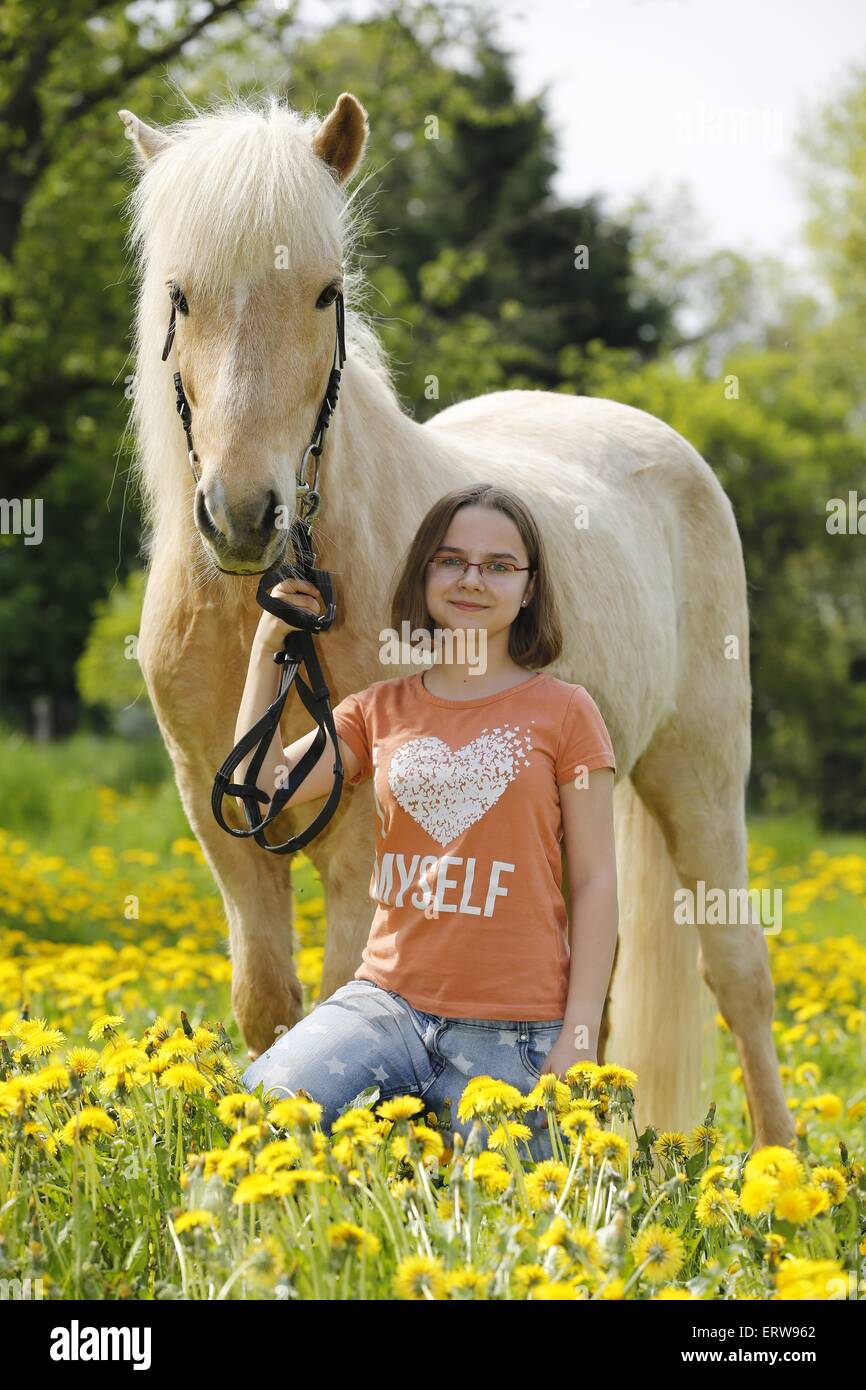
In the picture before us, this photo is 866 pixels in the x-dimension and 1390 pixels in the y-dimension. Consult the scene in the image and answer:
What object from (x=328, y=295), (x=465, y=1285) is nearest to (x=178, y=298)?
(x=328, y=295)

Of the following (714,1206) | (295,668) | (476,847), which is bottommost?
(714,1206)

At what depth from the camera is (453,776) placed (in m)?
2.52

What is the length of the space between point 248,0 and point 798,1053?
255 inches

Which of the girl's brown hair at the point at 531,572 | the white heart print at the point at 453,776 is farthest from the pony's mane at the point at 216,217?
the white heart print at the point at 453,776

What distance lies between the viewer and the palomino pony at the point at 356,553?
2420 millimetres

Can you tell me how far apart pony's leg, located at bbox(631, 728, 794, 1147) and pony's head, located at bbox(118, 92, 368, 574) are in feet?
6.37

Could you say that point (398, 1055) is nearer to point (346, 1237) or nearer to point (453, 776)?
point (453, 776)

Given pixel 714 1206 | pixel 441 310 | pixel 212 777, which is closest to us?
pixel 714 1206

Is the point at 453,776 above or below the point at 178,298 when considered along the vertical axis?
below

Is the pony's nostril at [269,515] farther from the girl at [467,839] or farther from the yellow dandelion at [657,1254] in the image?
the yellow dandelion at [657,1254]

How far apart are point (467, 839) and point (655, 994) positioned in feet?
6.14

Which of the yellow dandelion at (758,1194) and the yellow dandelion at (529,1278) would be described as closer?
the yellow dandelion at (529,1278)
